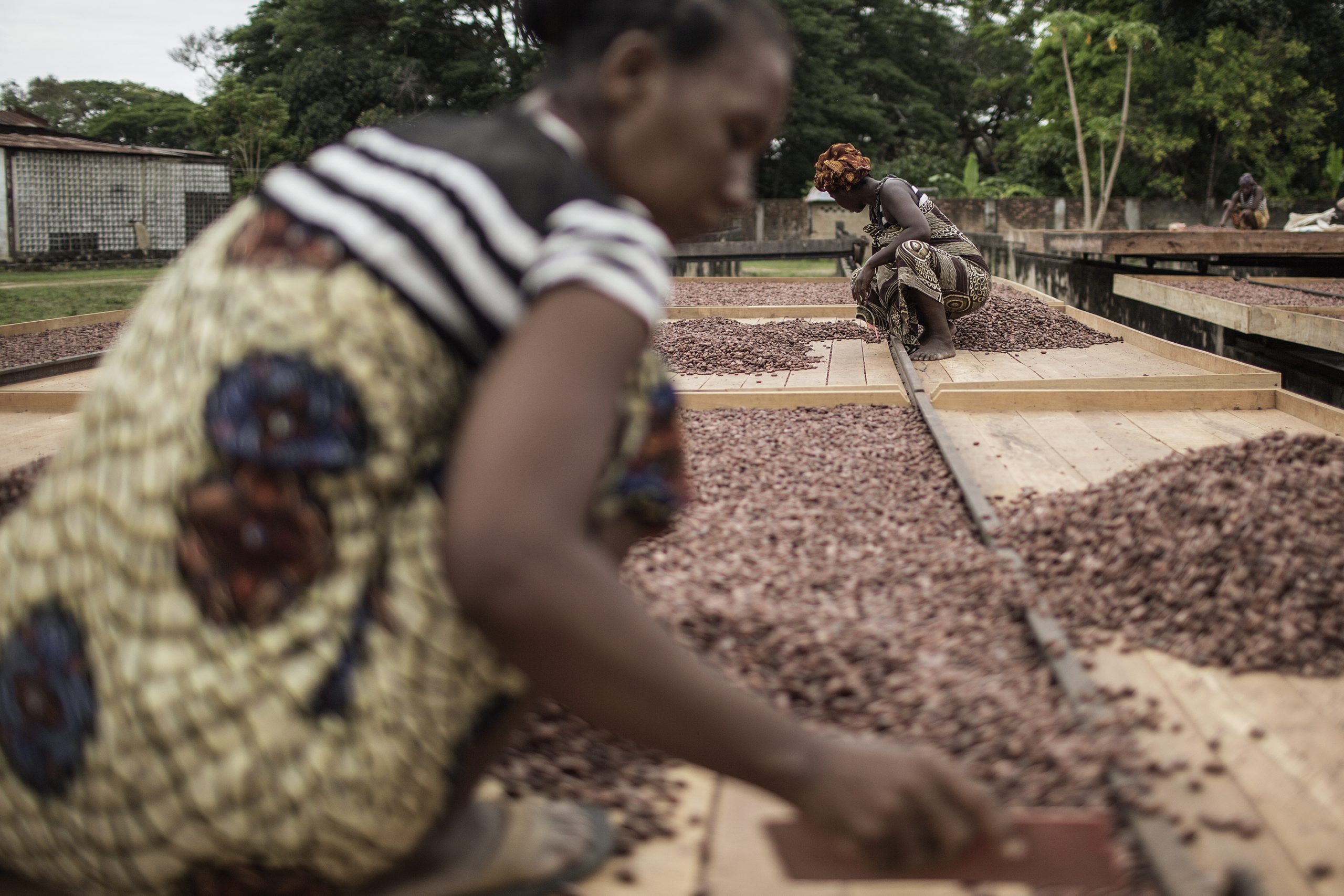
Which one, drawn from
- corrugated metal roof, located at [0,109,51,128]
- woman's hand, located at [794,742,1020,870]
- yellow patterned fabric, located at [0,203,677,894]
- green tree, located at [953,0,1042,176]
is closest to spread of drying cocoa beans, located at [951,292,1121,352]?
woman's hand, located at [794,742,1020,870]

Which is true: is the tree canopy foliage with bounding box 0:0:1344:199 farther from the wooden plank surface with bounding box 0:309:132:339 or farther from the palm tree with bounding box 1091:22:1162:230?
the wooden plank surface with bounding box 0:309:132:339

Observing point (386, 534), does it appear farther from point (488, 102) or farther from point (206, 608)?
point (488, 102)

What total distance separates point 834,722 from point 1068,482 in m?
2.15

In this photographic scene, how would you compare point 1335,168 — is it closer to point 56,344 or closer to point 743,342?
point 743,342

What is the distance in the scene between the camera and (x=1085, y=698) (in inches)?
72.0

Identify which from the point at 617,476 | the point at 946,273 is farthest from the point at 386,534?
the point at 946,273

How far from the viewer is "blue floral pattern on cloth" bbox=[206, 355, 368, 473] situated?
0.95 meters

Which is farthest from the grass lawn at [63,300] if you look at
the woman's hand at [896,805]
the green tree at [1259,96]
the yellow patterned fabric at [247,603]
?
the green tree at [1259,96]

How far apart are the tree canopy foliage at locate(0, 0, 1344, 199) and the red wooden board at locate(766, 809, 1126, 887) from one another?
859 inches

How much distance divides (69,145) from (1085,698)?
21957mm

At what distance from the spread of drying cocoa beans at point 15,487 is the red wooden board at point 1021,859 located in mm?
2486

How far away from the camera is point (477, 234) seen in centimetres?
97

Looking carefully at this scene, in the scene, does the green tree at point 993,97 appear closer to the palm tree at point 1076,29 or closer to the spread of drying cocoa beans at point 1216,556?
the palm tree at point 1076,29

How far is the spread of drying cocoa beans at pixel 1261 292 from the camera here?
25.2ft
